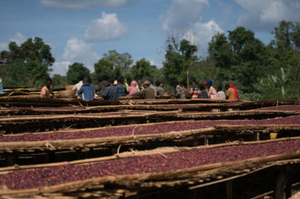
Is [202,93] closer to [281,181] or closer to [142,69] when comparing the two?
[281,181]

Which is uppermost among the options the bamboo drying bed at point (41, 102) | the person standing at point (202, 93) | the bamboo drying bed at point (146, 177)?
the person standing at point (202, 93)

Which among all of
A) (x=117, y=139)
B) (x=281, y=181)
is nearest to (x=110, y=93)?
(x=117, y=139)

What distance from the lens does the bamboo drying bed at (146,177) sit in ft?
10.8

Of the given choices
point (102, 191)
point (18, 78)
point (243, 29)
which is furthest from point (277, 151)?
point (18, 78)

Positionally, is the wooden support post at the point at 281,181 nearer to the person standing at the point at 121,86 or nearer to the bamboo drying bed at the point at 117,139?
the bamboo drying bed at the point at 117,139

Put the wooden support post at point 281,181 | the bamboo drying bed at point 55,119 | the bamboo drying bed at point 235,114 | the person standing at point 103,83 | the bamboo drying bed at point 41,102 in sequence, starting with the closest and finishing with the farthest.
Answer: the wooden support post at point 281,181
the bamboo drying bed at point 55,119
the bamboo drying bed at point 235,114
the bamboo drying bed at point 41,102
the person standing at point 103,83

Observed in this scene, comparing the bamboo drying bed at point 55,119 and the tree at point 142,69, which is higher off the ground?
the tree at point 142,69

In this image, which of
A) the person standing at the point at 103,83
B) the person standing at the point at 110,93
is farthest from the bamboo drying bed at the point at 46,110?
the person standing at the point at 103,83

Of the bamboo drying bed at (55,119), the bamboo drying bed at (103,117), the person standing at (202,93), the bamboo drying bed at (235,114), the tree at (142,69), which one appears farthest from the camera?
the tree at (142,69)

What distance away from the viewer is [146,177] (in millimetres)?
3592

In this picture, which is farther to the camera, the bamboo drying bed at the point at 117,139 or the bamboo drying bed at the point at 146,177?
the bamboo drying bed at the point at 117,139

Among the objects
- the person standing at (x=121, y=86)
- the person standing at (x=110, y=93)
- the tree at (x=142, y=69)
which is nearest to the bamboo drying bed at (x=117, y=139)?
the person standing at (x=110, y=93)

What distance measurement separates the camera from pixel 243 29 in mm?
31984

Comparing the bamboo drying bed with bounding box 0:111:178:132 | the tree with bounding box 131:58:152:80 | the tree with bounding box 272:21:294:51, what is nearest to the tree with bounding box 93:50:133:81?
the tree with bounding box 131:58:152:80
